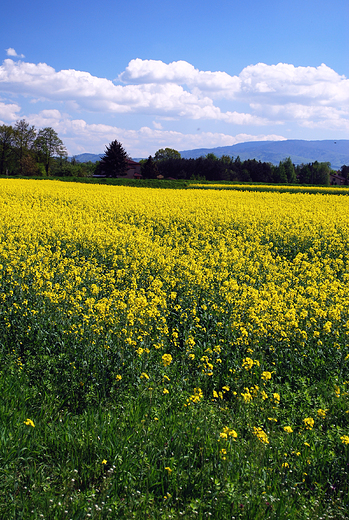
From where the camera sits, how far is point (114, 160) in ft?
247

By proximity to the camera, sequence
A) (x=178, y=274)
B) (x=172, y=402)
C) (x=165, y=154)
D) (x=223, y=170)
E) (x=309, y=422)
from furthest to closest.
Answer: (x=165, y=154) < (x=223, y=170) < (x=178, y=274) < (x=172, y=402) < (x=309, y=422)

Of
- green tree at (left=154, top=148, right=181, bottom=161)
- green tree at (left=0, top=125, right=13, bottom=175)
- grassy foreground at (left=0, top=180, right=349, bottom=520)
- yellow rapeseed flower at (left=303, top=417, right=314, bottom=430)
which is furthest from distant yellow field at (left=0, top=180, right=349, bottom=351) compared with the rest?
green tree at (left=154, top=148, right=181, bottom=161)

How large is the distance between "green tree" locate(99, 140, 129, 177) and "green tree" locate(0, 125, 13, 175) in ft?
88.9

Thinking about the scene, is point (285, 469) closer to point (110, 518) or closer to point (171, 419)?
point (171, 419)

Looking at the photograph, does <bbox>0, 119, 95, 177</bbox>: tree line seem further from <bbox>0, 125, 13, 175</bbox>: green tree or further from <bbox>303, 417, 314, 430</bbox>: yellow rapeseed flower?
<bbox>303, 417, 314, 430</bbox>: yellow rapeseed flower

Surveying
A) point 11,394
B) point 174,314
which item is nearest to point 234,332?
point 174,314

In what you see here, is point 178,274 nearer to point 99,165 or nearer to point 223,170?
point 99,165

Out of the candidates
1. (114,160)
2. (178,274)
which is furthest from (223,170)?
(178,274)

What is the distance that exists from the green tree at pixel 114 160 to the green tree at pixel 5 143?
2708 centimetres

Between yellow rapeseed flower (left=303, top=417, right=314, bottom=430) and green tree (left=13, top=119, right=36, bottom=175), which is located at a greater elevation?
green tree (left=13, top=119, right=36, bottom=175)

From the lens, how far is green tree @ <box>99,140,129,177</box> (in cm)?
7450

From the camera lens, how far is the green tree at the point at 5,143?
87125 mm

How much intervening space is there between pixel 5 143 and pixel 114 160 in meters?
31.1

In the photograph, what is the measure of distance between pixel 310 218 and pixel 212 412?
15.6m
